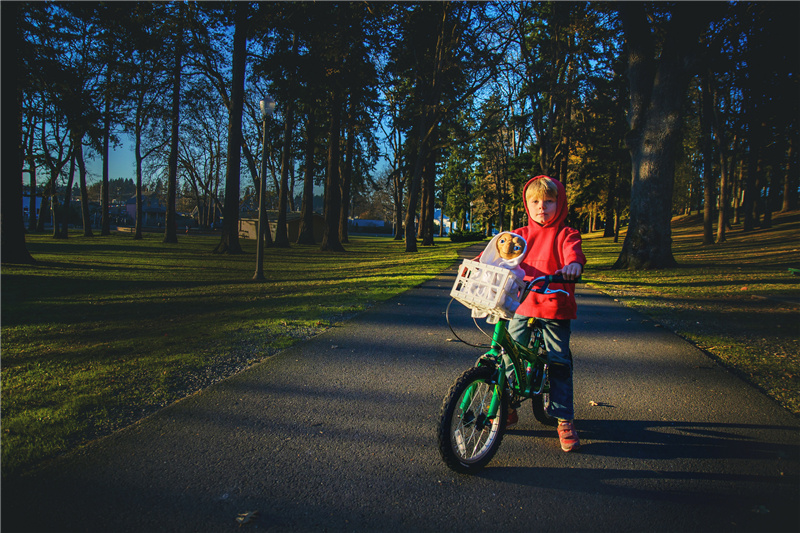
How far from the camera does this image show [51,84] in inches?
600

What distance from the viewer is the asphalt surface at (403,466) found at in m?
2.48

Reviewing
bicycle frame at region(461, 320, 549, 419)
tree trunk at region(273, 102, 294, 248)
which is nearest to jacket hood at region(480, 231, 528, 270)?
bicycle frame at region(461, 320, 549, 419)

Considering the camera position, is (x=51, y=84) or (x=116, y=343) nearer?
(x=116, y=343)

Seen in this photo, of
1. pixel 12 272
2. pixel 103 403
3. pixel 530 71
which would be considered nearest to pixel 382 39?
pixel 530 71

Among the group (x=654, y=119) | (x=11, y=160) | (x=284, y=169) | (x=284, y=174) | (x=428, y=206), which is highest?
(x=654, y=119)

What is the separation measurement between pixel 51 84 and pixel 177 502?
58.6 feet

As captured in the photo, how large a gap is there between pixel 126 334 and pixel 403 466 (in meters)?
5.49

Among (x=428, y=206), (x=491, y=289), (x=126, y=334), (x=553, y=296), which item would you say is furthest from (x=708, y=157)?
(x=126, y=334)

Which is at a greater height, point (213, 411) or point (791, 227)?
point (791, 227)

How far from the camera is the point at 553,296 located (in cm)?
329

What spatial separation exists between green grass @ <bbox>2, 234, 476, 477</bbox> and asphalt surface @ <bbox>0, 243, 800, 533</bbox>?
18.4 inches

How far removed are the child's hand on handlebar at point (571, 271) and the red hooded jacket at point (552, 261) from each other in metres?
0.18

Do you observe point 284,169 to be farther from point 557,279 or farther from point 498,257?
point 557,279

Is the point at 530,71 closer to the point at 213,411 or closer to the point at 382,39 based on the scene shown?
the point at 382,39
